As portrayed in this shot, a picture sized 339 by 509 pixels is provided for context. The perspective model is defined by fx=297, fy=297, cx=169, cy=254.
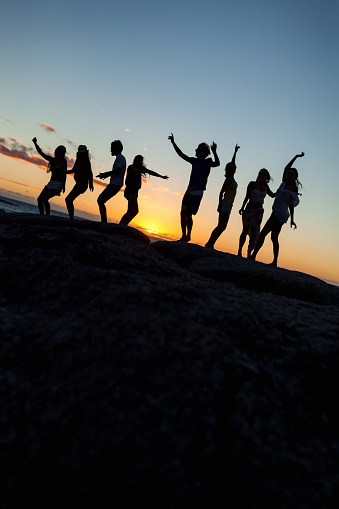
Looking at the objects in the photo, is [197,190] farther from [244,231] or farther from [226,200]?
[244,231]

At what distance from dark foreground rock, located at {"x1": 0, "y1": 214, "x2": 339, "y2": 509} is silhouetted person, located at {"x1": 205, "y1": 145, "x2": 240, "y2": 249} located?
544 cm

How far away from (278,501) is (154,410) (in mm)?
515

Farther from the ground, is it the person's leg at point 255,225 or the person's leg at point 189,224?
the person's leg at point 255,225

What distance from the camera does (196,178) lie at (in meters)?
6.82

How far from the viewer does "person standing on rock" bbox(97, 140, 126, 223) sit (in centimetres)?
670

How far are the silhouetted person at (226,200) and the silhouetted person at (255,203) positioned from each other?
0.44m

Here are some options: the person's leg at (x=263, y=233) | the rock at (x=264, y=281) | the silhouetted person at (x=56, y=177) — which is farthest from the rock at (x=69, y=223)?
the person's leg at (x=263, y=233)

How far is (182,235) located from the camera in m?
7.21

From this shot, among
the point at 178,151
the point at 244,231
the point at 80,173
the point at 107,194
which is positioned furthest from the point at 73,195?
the point at 244,231

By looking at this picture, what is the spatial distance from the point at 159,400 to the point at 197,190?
605 cm

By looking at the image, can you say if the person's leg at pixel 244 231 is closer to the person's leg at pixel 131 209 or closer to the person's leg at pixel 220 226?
the person's leg at pixel 220 226

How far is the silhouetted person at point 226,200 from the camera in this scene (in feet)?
23.6

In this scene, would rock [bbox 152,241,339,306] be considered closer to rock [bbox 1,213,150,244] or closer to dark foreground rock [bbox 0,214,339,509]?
rock [bbox 1,213,150,244]

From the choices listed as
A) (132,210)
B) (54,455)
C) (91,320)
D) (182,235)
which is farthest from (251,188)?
(54,455)
